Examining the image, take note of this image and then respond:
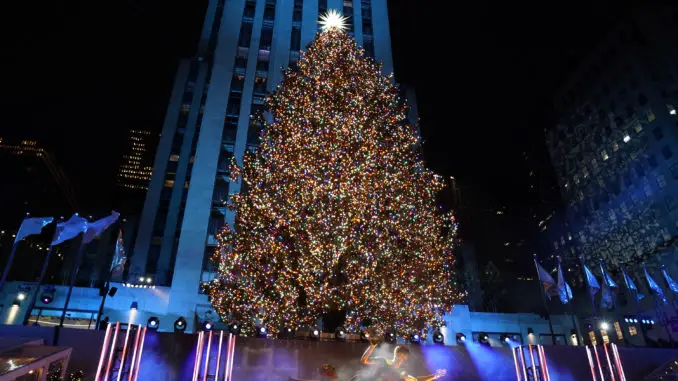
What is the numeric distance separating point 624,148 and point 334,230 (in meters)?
36.0

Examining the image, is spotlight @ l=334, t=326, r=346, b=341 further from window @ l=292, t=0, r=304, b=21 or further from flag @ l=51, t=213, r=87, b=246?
window @ l=292, t=0, r=304, b=21

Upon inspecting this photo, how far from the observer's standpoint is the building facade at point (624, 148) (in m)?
30.0

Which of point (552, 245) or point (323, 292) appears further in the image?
point (552, 245)

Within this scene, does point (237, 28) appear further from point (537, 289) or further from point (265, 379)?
point (537, 289)

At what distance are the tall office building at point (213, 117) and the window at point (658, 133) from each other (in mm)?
23824

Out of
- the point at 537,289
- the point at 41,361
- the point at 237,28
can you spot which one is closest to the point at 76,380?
the point at 41,361

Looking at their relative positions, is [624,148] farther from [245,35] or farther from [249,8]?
[249,8]

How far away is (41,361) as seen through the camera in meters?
5.71

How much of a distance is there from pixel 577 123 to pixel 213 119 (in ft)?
136

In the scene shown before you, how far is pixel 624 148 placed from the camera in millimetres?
35125

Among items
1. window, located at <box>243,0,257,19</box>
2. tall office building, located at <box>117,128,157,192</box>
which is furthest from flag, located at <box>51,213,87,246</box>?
tall office building, located at <box>117,128,157,192</box>

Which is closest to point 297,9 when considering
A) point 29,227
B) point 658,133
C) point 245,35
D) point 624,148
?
point 245,35

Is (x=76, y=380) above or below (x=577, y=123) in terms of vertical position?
below

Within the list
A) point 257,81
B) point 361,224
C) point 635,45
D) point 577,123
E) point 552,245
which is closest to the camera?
point 361,224
